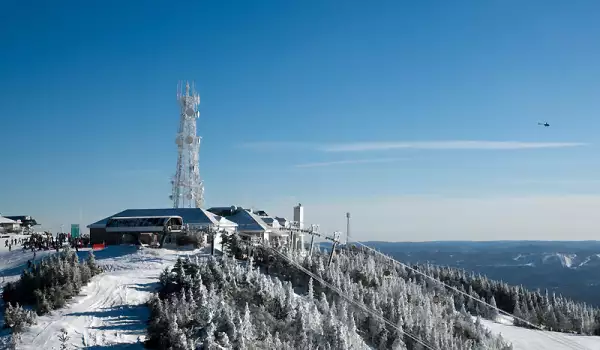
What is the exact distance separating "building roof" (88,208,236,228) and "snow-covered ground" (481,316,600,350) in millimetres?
22230

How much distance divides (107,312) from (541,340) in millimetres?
31921

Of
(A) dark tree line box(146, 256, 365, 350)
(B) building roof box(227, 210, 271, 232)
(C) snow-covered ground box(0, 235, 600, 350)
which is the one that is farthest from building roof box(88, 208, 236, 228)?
(A) dark tree line box(146, 256, 365, 350)

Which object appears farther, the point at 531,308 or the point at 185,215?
the point at 531,308

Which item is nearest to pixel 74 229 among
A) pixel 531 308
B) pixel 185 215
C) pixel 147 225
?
pixel 185 215

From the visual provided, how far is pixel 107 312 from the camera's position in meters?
24.3

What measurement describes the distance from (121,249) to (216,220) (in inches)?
394

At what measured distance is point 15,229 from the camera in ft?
205

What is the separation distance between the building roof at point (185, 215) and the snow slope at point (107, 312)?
11.3 metres

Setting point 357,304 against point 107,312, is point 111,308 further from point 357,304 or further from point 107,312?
point 357,304

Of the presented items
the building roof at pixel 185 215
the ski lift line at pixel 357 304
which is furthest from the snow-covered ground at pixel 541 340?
the building roof at pixel 185 215

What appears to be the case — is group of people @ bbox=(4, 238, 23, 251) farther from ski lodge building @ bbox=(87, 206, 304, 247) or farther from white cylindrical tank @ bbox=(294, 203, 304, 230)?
white cylindrical tank @ bbox=(294, 203, 304, 230)

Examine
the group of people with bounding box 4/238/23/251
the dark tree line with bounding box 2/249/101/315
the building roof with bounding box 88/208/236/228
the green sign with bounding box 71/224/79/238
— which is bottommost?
the dark tree line with bounding box 2/249/101/315

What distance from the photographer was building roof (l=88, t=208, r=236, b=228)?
156 feet

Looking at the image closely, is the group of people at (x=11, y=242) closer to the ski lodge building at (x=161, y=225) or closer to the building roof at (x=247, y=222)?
the ski lodge building at (x=161, y=225)
